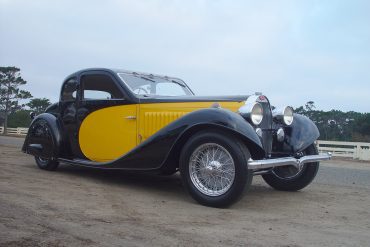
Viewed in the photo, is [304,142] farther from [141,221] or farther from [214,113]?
[141,221]

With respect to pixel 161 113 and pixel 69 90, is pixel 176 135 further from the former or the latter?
pixel 69 90

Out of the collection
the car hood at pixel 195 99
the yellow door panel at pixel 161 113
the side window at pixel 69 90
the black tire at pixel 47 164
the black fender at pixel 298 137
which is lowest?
the black tire at pixel 47 164

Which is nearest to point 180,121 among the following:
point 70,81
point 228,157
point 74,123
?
point 228,157

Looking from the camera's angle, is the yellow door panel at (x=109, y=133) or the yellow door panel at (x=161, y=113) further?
the yellow door panel at (x=109, y=133)

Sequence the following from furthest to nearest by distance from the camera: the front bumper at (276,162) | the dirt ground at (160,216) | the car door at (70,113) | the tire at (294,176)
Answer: the car door at (70,113) < the tire at (294,176) < the front bumper at (276,162) < the dirt ground at (160,216)

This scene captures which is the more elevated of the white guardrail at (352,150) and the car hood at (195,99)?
the car hood at (195,99)

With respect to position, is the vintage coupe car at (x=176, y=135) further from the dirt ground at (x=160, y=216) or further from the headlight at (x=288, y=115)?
the dirt ground at (x=160, y=216)

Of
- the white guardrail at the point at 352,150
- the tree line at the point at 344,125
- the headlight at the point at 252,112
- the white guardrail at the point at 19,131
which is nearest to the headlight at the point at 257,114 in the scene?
the headlight at the point at 252,112

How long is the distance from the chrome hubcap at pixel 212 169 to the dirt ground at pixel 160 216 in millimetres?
275

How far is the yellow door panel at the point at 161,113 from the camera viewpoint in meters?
5.77

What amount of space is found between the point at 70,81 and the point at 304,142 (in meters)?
4.27

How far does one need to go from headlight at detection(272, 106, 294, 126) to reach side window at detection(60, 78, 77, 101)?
3559 millimetres

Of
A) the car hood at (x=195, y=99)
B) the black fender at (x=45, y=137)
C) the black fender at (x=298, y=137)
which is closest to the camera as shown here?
the car hood at (x=195, y=99)

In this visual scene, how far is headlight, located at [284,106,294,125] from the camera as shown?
6.01m
